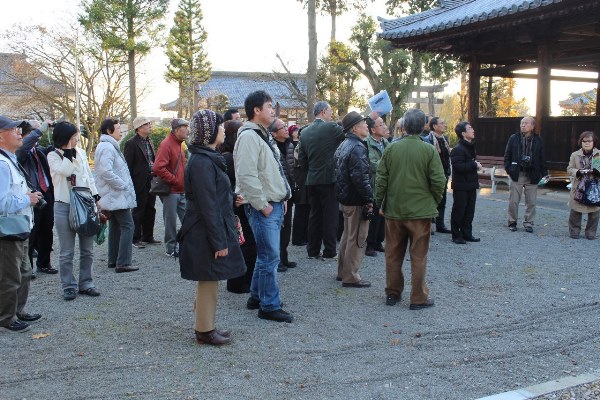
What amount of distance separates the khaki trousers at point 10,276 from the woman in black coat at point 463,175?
555 cm

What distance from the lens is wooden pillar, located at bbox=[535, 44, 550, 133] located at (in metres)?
11.6

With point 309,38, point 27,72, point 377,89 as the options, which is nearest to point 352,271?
point 309,38

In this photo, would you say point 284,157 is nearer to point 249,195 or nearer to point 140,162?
point 249,195

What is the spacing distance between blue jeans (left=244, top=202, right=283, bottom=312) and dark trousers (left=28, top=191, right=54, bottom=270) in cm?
297

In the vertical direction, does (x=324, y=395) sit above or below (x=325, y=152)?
below

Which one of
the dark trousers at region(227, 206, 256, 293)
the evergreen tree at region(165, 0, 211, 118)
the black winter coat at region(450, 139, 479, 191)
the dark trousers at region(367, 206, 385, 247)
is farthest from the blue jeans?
the evergreen tree at region(165, 0, 211, 118)

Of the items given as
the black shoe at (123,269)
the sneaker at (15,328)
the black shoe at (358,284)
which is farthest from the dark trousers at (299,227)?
the sneaker at (15,328)

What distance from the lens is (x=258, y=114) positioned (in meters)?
4.37

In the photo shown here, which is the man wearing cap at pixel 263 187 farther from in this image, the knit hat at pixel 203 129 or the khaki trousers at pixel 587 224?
the khaki trousers at pixel 587 224

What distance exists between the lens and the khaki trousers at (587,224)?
8.05m

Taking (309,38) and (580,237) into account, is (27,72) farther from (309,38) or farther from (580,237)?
(580,237)

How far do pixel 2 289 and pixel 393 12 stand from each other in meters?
19.7

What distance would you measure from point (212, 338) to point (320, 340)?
0.81m

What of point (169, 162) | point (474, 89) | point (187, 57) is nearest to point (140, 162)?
point (169, 162)
